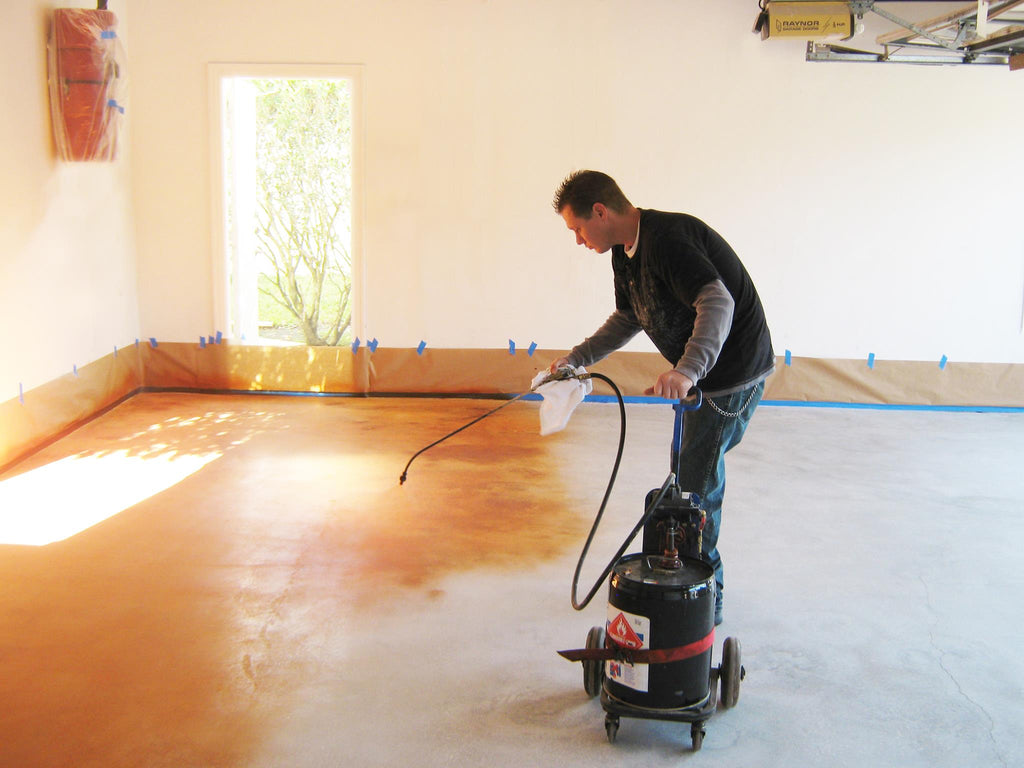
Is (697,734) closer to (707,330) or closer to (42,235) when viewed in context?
(707,330)

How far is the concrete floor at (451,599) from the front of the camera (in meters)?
2.60

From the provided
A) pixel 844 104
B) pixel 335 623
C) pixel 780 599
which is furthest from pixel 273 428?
pixel 844 104

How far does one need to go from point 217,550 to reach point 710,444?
1.96 metres

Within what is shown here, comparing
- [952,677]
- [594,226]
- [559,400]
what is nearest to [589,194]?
[594,226]

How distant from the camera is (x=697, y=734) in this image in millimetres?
2518

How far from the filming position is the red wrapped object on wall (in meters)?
5.23

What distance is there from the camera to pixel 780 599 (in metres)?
3.49

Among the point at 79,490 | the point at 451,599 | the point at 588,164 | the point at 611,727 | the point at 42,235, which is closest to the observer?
the point at 611,727

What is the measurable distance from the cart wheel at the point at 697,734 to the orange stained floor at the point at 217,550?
3.54 ft

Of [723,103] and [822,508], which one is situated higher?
[723,103]

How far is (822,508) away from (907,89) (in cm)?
331

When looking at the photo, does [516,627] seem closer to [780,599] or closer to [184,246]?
[780,599]

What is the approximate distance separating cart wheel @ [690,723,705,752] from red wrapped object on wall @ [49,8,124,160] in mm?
4564

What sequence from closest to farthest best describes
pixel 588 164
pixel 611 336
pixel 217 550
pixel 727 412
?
1. pixel 727 412
2. pixel 611 336
3. pixel 217 550
4. pixel 588 164
